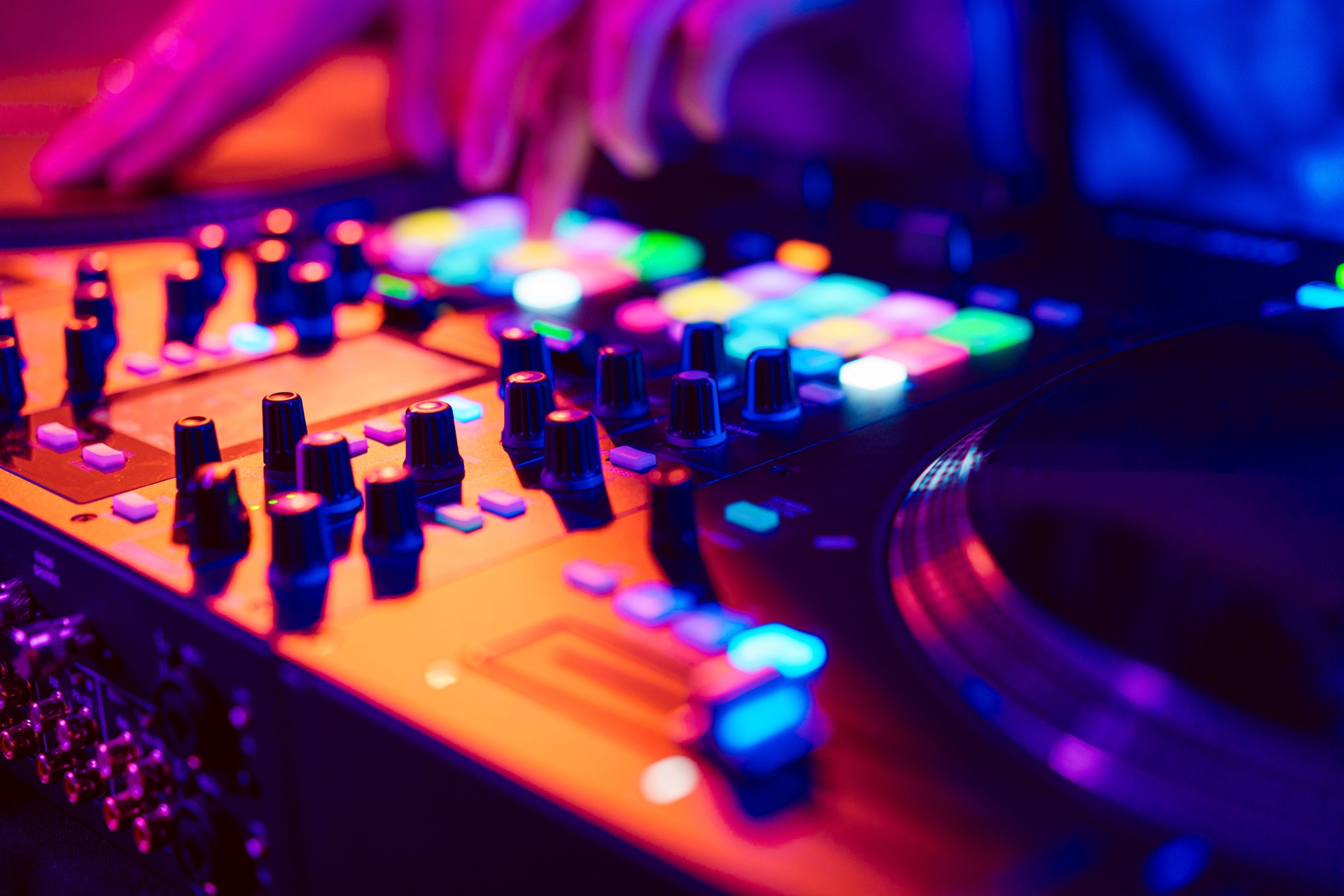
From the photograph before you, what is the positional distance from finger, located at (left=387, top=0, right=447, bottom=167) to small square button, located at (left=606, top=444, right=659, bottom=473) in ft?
3.24

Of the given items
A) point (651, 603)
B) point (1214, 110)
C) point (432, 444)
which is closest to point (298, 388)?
point (432, 444)

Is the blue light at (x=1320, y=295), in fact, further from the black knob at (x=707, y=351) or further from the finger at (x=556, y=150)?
the finger at (x=556, y=150)

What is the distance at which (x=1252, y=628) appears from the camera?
1.83 feet

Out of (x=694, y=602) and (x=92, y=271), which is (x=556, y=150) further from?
(x=694, y=602)

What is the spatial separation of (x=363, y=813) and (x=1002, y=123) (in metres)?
1.23

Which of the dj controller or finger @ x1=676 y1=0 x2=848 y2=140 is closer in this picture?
the dj controller

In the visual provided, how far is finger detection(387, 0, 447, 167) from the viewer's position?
70.9 inches

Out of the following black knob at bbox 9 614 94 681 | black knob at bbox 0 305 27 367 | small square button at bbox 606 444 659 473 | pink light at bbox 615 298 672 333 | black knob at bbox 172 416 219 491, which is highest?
black knob at bbox 0 305 27 367

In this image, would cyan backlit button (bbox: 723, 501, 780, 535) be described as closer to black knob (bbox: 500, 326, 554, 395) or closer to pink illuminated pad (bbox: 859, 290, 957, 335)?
black knob (bbox: 500, 326, 554, 395)

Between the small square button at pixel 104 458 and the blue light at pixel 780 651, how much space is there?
50cm

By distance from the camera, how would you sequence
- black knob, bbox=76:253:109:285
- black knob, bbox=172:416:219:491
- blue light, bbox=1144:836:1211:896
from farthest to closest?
black knob, bbox=76:253:109:285 < black knob, bbox=172:416:219:491 < blue light, bbox=1144:836:1211:896

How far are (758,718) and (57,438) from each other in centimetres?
64

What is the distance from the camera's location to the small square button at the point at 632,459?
34.7 inches

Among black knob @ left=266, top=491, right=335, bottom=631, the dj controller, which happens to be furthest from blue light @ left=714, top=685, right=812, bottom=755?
black knob @ left=266, top=491, right=335, bottom=631
